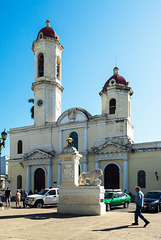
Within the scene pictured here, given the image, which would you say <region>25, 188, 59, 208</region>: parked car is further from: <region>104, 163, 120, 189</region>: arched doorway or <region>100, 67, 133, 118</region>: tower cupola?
<region>100, 67, 133, 118</region>: tower cupola

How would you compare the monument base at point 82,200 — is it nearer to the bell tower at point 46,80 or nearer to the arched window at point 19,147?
the bell tower at point 46,80


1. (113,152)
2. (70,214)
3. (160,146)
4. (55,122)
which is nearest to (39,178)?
(55,122)

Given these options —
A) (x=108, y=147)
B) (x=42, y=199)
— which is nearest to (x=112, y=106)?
(x=108, y=147)

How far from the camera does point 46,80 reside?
36.8 m

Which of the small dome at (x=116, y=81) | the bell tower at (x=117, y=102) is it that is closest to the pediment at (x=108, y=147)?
the bell tower at (x=117, y=102)

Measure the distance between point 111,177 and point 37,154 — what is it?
9650mm

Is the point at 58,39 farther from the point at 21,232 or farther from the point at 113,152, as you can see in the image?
the point at 21,232

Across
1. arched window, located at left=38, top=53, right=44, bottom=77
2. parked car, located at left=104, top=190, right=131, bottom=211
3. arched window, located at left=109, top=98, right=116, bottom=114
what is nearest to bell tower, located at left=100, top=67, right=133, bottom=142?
arched window, located at left=109, top=98, right=116, bottom=114

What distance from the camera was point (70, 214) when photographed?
15.5 meters

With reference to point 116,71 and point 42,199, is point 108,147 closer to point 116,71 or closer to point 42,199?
point 116,71

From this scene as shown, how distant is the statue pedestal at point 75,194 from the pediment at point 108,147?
14451 millimetres

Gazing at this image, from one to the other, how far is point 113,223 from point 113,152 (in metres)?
18.9

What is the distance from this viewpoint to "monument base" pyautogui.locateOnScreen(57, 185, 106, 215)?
15.1m

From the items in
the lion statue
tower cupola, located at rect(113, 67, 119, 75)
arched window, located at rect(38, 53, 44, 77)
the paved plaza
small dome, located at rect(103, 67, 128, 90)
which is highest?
arched window, located at rect(38, 53, 44, 77)
